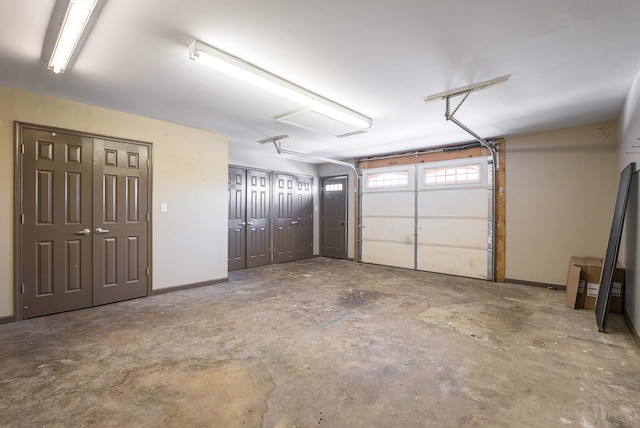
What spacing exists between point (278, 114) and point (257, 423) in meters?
3.59

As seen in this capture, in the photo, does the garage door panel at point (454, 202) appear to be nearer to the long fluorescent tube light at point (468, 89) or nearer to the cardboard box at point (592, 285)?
the cardboard box at point (592, 285)

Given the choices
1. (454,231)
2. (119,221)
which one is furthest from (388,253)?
(119,221)

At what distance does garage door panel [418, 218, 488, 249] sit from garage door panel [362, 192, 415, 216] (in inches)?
17.4

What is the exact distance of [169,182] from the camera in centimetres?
461

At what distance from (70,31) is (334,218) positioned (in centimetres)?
646

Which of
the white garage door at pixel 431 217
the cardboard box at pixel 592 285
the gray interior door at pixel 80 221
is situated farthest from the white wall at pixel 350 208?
the gray interior door at pixel 80 221

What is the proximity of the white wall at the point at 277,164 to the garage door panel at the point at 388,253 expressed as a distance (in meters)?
1.64

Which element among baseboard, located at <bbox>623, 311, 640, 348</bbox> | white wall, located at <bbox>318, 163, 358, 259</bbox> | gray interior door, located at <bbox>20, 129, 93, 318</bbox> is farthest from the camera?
white wall, located at <bbox>318, 163, 358, 259</bbox>

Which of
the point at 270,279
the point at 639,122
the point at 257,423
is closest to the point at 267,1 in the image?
the point at 257,423

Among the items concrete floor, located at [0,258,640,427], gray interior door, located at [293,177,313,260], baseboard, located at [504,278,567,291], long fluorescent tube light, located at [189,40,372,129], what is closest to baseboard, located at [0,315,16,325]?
concrete floor, located at [0,258,640,427]

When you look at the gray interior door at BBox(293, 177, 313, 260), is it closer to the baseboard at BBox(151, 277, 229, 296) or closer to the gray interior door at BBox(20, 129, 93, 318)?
the baseboard at BBox(151, 277, 229, 296)

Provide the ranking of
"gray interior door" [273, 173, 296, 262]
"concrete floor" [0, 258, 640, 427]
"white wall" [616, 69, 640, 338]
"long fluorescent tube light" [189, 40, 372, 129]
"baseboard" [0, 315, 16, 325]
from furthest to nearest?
"gray interior door" [273, 173, 296, 262] → "baseboard" [0, 315, 16, 325] → "white wall" [616, 69, 640, 338] → "long fluorescent tube light" [189, 40, 372, 129] → "concrete floor" [0, 258, 640, 427]

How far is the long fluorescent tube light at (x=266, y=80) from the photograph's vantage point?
2496mm

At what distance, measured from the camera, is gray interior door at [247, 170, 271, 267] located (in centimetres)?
677
